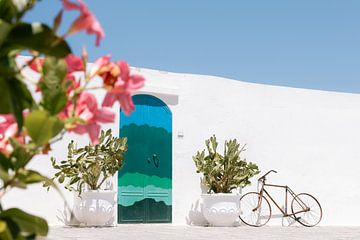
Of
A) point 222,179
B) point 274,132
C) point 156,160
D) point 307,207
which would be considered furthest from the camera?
point 274,132

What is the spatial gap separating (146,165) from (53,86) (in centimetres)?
857

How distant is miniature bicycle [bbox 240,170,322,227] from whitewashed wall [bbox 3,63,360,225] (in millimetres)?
192

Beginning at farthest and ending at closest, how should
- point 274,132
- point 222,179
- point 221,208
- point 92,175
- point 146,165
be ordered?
point 274,132 → point 146,165 → point 222,179 → point 221,208 → point 92,175

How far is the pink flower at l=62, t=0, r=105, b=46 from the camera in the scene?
738 mm

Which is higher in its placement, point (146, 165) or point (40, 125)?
point (146, 165)

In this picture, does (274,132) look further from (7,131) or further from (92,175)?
(7,131)

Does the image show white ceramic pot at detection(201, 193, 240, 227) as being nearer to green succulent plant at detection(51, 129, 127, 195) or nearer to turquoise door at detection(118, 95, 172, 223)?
turquoise door at detection(118, 95, 172, 223)

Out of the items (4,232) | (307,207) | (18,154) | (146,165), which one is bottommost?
(4,232)

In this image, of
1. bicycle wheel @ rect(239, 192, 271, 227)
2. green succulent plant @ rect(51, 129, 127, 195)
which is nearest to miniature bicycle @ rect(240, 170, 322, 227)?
bicycle wheel @ rect(239, 192, 271, 227)

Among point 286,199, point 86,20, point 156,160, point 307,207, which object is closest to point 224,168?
point 156,160

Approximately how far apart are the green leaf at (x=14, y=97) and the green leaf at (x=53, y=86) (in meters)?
0.03

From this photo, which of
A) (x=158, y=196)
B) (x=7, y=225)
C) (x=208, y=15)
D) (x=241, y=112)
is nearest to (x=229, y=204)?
(x=158, y=196)

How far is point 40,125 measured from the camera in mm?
794

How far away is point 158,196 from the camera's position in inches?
370
